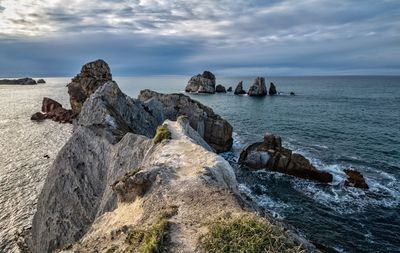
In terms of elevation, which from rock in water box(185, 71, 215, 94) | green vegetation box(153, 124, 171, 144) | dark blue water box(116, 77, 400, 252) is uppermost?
rock in water box(185, 71, 215, 94)

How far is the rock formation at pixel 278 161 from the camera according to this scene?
45.1m

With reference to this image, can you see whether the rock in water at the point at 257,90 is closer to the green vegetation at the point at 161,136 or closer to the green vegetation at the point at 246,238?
the green vegetation at the point at 161,136

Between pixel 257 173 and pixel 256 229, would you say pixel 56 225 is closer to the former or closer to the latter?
pixel 256 229

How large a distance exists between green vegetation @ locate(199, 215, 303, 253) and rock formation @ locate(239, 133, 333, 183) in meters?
36.6

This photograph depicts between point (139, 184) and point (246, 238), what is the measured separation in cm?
770

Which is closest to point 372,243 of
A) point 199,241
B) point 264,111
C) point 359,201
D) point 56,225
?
point 359,201

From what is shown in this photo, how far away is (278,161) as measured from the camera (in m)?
47.7

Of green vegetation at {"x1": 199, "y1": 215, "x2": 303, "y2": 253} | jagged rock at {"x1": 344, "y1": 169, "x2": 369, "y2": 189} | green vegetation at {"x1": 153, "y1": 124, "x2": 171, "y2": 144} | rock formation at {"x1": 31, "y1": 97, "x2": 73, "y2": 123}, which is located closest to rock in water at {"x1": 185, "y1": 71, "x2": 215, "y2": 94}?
rock formation at {"x1": 31, "y1": 97, "x2": 73, "y2": 123}

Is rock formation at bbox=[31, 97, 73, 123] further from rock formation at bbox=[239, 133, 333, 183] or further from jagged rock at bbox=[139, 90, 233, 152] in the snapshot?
rock formation at bbox=[239, 133, 333, 183]

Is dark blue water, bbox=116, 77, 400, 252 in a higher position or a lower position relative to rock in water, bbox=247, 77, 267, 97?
lower

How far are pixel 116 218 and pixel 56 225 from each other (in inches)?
556

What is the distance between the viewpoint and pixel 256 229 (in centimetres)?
1050

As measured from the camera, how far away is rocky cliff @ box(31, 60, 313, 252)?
11.3 metres

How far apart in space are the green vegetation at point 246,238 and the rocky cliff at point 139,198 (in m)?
0.04
